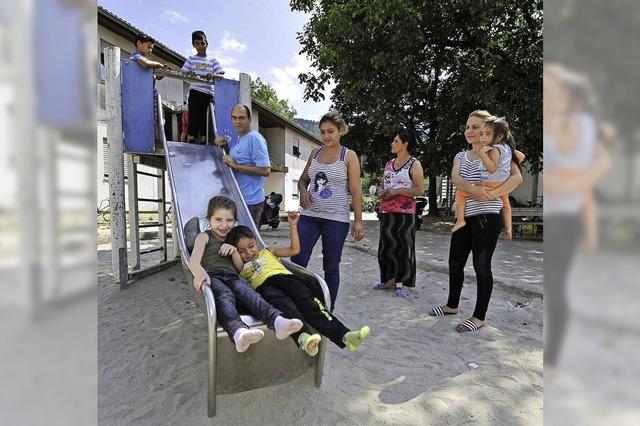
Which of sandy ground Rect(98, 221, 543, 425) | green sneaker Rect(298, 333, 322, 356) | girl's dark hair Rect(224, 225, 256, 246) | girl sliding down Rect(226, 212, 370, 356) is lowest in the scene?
sandy ground Rect(98, 221, 543, 425)

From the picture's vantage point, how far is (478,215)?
284 centimetres

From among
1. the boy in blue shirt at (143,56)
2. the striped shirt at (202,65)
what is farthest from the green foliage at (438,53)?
the boy in blue shirt at (143,56)

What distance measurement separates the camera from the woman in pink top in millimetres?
3736

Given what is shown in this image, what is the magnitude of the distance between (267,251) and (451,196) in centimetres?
1728

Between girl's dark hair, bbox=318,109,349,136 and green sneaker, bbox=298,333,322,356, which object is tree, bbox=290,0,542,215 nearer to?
girl's dark hair, bbox=318,109,349,136

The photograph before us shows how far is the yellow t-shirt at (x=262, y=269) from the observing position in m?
2.40

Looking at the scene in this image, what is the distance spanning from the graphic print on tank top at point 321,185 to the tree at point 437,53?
468 centimetres

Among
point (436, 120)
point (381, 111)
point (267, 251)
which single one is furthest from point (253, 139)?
point (436, 120)

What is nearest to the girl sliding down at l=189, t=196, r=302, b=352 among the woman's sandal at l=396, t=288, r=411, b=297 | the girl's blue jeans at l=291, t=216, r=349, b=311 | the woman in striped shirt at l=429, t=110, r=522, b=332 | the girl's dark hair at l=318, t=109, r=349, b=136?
the girl's blue jeans at l=291, t=216, r=349, b=311

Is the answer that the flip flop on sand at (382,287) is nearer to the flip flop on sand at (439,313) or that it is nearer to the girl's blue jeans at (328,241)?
the flip flop on sand at (439,313)

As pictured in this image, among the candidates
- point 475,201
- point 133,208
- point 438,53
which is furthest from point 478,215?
point 438,53

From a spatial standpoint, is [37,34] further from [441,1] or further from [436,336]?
[441,1]

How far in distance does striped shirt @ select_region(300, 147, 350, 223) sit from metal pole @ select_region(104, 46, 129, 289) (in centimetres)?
251

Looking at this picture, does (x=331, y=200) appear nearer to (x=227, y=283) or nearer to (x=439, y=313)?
(x=227, y=283)
